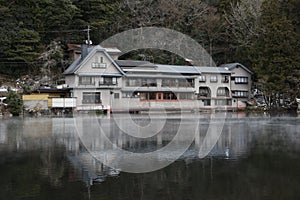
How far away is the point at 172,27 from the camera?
136ft

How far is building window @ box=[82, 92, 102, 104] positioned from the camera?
107ft

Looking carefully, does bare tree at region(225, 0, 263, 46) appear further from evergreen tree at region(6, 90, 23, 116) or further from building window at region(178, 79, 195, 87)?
evergreen tree at region(6, 90, 23, 116)

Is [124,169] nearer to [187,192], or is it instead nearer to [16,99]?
[187,192]

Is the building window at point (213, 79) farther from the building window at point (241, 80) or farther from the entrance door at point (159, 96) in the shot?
the entrance door at point (159, 96)

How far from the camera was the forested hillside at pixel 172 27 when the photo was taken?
3388 cm

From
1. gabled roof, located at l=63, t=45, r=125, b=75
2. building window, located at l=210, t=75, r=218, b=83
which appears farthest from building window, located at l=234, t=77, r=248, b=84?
gabled roof, located at l=63, t=45, r=125, b=75

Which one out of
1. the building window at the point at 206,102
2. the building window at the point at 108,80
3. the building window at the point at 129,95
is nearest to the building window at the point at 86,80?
the building window at the point at 108,80

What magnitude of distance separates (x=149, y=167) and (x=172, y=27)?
1326 inches

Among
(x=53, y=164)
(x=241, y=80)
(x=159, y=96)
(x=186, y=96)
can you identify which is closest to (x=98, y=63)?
(x=159, y=96)

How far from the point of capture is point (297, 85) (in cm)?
3378

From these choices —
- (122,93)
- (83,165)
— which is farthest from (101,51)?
(83,165)

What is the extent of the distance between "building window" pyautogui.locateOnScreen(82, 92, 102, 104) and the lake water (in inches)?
694

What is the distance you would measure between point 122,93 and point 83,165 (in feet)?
81.9

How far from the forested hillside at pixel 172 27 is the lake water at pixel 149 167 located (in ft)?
68.0
